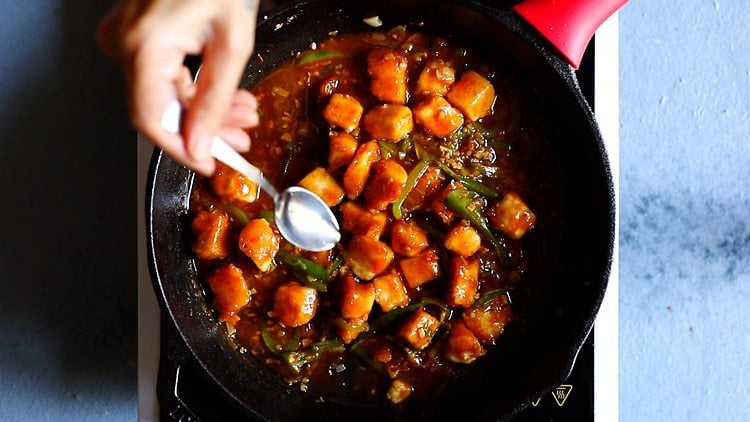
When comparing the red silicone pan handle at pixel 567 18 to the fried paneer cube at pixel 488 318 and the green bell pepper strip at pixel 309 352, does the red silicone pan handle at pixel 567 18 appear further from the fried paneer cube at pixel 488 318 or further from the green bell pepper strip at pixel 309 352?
the green bell pepper strip at pixel 309 352

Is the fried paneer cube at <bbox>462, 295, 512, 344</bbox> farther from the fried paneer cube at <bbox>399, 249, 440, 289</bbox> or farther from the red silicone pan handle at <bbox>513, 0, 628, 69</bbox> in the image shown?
the red silicone pan handle at <bbox>513, 0, 628, 69</bbox>

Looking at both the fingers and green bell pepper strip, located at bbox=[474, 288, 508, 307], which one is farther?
green bell pepper strip, located at bbox=[474, 288, 508, 307]

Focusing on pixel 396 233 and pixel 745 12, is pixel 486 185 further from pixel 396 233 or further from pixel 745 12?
pixel 745 12

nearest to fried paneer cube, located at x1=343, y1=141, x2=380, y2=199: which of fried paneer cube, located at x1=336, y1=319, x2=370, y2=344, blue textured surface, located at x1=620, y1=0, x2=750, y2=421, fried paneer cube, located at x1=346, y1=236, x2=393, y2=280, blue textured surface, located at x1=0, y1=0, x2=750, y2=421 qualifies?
fried paneer cube, located at x1=346, y1=236, x2=393, y2=280

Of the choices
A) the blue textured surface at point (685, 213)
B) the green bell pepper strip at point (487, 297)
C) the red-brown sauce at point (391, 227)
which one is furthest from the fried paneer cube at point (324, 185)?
the blue textured surface at point (685, 213)

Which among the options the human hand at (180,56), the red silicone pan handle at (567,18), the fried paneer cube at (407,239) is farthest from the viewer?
the fried paneer cube at (407,239)

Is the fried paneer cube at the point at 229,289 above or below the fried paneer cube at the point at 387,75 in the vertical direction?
below
